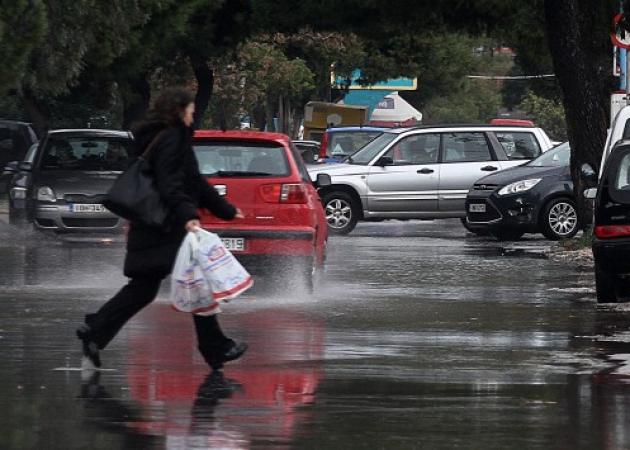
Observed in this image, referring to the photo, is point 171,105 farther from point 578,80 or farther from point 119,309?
point 578,80

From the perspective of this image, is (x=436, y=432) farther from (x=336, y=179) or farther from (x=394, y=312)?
(x=336, y=179)

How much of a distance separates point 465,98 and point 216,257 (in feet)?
338

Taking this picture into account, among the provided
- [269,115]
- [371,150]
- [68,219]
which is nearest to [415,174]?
[371,150]

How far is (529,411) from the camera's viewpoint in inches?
346

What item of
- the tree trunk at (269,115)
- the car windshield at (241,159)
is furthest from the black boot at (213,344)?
the tree trunk at (269,115)

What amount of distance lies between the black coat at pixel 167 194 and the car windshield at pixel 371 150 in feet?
59.3

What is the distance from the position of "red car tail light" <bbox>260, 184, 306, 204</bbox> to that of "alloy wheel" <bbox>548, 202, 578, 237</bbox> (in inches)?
386

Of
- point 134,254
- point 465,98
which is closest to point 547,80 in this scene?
point 134,254

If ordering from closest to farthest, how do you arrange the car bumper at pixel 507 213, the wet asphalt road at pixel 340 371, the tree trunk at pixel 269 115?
1. the wet asphalt road at pixel 340 371
2. the car bumper at pixel 507 213
3. the tree trunk at pixel 269 115

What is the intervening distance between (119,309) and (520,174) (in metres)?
16.1

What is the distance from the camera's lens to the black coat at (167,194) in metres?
9.76

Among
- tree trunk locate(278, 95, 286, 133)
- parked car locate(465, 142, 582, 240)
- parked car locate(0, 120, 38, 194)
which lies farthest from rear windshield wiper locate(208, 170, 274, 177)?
tree trunk locate(278, 95, 286, 133)

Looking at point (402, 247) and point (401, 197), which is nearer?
point (402, 247)

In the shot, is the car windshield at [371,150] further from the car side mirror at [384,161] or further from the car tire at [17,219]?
the car tire at [17,219]
